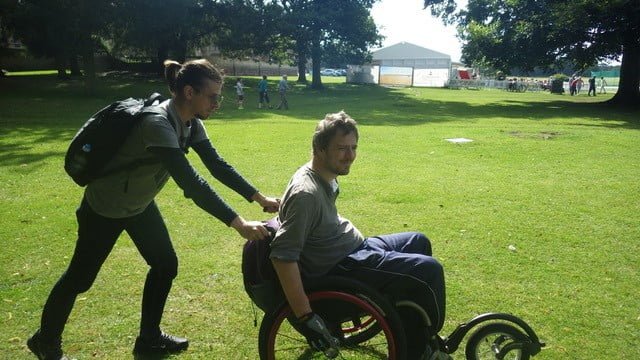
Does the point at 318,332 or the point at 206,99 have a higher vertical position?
the point at 206,99

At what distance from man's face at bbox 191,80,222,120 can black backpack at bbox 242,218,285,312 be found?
0.79 meters

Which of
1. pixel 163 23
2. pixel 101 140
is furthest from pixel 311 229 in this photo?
pixel 163 23

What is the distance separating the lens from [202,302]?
3.91 meters

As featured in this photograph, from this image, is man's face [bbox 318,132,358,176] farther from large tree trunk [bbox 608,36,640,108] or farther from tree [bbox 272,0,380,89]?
tree [bbox 272,0,380,89]

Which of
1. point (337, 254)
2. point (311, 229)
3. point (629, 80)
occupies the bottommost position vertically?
point (337, 254)

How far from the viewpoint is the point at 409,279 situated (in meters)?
2.58

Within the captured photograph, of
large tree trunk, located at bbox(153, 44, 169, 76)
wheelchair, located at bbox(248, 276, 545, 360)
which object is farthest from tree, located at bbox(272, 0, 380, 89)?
wheelchair, located at bbox(248, 276, 545, 360)

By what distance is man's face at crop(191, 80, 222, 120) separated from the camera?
264 centimetres

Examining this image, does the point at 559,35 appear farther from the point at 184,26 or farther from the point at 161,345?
the point at 161,345

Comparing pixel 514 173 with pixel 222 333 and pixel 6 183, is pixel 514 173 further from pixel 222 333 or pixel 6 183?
pixel 6 183

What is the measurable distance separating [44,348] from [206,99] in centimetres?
185

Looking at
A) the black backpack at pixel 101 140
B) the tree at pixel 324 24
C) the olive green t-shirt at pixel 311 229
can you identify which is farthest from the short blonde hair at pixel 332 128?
the tree at pixel 324 24

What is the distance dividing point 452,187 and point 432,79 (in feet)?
149

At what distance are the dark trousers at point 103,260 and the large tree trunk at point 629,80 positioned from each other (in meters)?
28.6
